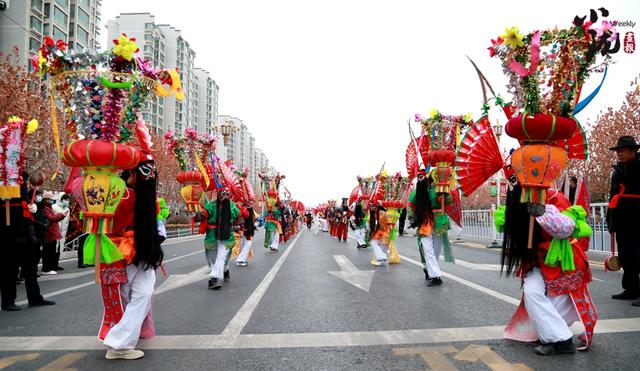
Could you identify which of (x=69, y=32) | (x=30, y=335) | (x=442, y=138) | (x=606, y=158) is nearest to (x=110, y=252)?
(x=30, y=335)

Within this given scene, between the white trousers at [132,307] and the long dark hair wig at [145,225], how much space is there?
0.12 metres

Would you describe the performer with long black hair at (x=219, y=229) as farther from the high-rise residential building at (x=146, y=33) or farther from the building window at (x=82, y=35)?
the high-rise residential building at (x=146, y=33)

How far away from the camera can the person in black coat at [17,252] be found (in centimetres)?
625

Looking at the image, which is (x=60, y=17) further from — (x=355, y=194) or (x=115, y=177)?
(x=115, y=177)

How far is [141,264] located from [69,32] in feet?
196

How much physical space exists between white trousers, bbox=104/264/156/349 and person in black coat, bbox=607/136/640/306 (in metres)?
6.24

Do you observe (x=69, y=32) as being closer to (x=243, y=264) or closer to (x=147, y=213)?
(x=243, y=264)

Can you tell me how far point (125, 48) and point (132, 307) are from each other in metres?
2.46

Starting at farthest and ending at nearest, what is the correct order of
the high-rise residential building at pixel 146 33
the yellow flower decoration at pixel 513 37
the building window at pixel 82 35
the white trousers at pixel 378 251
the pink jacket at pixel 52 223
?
1. the high-rise residential building at pixel 146 33
2. the building window at pixel 82 35
3. the white trousers at pixel 378 251
4. the pink jacket at pixel 52 223
5. the yellow flower decoration at pixel 513 37

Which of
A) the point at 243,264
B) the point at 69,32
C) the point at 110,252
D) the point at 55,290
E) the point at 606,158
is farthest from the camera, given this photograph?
the point at 69,32

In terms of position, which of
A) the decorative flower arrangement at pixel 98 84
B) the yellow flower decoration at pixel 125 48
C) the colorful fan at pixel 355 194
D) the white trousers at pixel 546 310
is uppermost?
the yellow flower decoration at pixel 125 48

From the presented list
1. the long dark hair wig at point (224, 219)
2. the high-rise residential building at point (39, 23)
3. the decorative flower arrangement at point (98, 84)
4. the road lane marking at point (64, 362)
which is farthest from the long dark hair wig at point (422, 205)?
the high-rise residential building at point (39, 23)

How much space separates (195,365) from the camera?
3.70 meters

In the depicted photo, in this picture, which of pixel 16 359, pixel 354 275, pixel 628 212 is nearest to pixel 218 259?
pixel 354 275
